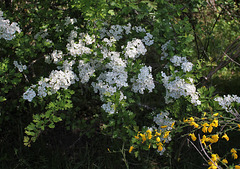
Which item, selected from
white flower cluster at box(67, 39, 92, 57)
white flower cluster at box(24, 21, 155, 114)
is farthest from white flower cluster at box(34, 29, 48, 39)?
white flower cluster at box(67, 39, 92, 57)

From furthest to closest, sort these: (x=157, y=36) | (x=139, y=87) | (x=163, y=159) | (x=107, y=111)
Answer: (x=163, y=159) < (x=157, y=36) < (x=139, y=87) < (x=107, y=111)

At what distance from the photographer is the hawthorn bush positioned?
205 cm

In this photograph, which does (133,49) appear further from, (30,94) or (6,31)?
(6,31)

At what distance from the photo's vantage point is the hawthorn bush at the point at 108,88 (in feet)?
6.72

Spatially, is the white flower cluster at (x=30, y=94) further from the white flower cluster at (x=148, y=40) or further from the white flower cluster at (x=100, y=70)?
the white flower cluster at (x=148, y=40)

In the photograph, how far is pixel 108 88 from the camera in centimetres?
206

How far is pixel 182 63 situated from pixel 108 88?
0.74 meters

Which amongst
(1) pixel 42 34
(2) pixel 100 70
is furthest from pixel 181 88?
(1) pixel 42 34

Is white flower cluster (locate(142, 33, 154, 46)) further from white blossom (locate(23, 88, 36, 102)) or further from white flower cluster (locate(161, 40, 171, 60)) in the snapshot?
white blossom (locate(23, 88, 36, 102))

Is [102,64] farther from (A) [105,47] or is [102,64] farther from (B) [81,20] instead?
(B) [81,20]

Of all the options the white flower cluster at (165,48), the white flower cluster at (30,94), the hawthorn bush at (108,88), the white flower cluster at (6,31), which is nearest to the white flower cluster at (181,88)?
the hawthorn bush at (108,88)

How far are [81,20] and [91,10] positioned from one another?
560 mm

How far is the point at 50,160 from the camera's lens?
252 cm

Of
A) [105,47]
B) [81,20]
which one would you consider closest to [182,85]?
[105,47]
